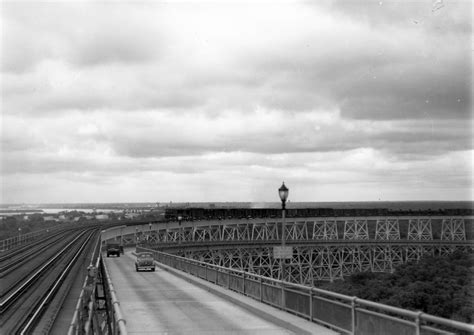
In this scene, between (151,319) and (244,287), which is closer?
(151,319)

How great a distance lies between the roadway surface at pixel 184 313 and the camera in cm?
1689

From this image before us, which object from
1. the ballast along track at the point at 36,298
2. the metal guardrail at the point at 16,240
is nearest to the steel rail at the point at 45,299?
the ballast along track at the point at 36,298

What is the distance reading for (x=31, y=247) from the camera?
246 feet

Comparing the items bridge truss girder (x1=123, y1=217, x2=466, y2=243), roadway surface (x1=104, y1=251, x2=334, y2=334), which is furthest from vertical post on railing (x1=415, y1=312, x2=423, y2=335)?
bridge truss girder (x1=123, y1=217, x2=466, y2=243)

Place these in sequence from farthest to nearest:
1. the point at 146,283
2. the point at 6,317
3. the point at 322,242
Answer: the point at 322,242, the point at 146,283, the point at 6,317

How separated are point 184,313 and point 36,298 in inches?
650

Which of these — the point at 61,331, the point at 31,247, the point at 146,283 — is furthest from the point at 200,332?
the point at 31,247

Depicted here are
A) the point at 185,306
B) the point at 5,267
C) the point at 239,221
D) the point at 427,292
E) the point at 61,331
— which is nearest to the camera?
the point at 185,306

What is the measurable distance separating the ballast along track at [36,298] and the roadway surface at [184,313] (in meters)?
3.94

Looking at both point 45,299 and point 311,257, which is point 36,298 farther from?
point 311,257

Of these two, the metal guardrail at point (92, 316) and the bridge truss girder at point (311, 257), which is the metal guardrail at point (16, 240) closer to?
the bridge truss girder at point (311, 257)

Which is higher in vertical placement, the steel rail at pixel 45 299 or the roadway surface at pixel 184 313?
the roadway surface at pixel 184 313

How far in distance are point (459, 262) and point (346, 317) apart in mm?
65452

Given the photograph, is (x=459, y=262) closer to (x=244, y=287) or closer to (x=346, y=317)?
(x=244, y=287)
